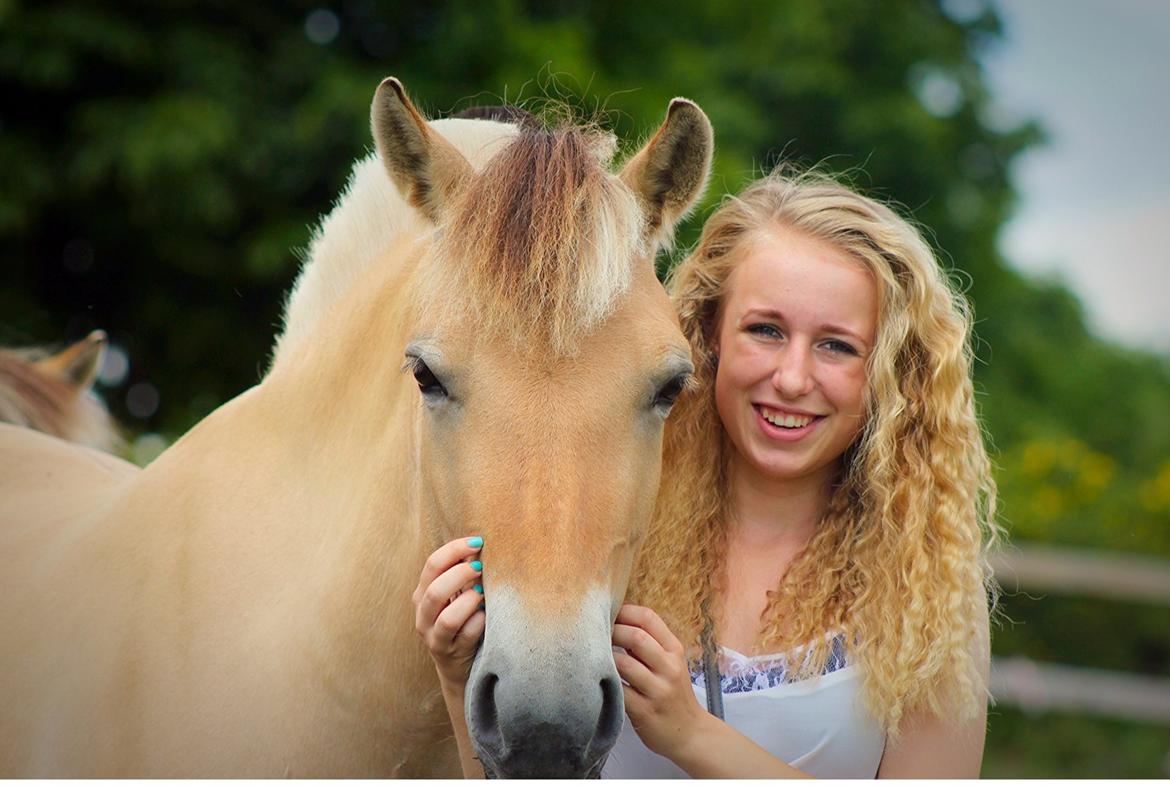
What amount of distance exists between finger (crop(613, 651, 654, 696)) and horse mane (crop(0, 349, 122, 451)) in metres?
2.81

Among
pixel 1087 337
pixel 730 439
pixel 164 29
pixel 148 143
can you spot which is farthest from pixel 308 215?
pixel 1087 337

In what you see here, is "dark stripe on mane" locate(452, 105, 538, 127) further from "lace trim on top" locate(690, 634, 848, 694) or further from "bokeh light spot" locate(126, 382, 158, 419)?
"bokeh light spot" locate(126, 382, 158, 419)

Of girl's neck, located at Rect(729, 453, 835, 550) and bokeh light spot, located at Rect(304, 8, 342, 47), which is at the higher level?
bokeh light spot, located at Rect(304, 8, 342, 47)

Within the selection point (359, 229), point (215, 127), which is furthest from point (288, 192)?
point (359, 229)

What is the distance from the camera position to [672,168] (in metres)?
2.45

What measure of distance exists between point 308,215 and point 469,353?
5767 millimetres

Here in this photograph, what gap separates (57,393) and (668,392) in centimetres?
294

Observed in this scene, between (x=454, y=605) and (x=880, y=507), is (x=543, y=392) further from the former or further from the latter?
(x=880, y=507)

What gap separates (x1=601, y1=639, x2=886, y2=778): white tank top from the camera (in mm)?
2480

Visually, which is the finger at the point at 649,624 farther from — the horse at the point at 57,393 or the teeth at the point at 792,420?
the horse at the point at 57,393

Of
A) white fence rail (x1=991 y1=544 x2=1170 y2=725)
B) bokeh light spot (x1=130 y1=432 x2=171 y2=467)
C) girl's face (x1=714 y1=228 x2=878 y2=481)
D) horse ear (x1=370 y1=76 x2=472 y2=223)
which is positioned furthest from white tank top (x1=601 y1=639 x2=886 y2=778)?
white fence rail (x1=991 y1=544 x2=1170 y2=725)

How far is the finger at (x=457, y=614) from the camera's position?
199 cm

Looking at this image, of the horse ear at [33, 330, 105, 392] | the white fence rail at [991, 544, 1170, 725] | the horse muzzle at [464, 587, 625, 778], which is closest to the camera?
the horse muzzle at [464, 587, 625, 778]

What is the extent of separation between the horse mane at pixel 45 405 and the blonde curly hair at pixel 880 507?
8.53 ft
